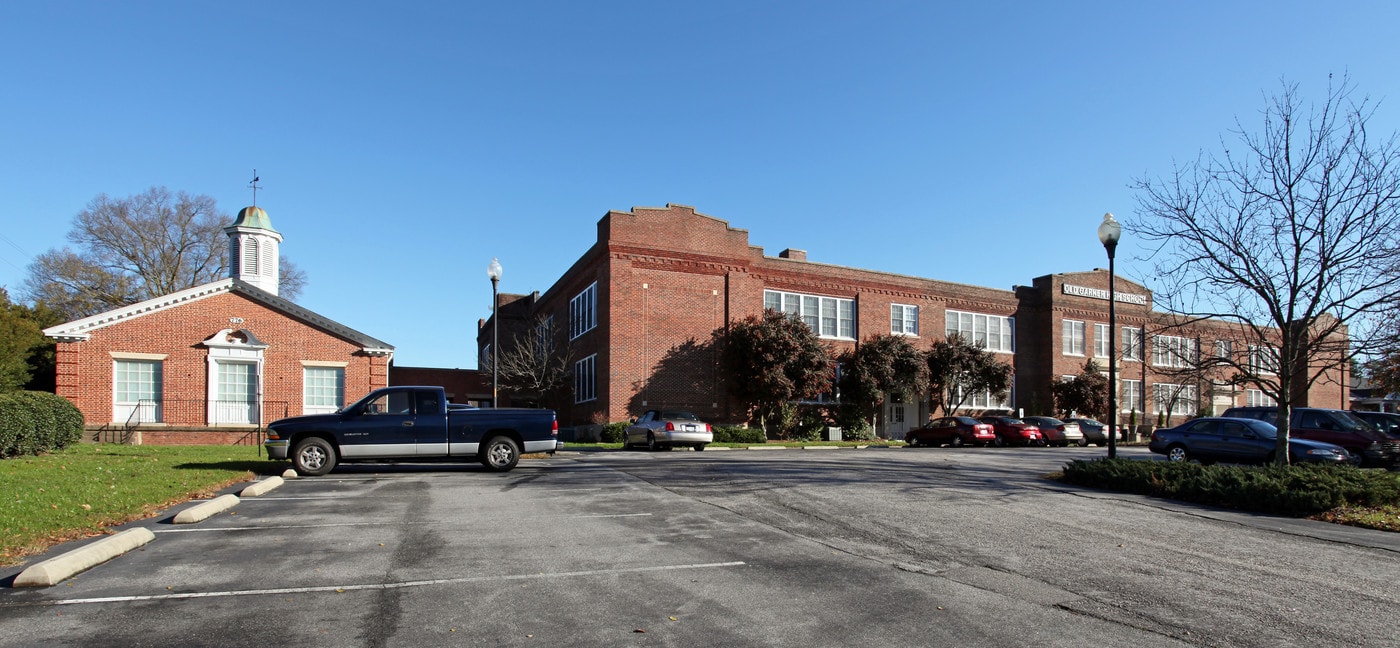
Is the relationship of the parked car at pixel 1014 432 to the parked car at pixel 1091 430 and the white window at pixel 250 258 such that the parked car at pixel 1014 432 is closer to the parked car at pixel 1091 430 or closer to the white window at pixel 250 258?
the parked car at pixel 1091 430

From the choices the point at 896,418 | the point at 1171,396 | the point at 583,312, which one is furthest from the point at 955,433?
the point at 1171,396

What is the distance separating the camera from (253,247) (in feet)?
122

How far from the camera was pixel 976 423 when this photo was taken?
3469 cm

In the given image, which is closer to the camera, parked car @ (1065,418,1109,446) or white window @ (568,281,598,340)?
white window @ (568,281,598,340)

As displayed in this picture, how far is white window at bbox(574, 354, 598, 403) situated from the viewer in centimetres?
3612

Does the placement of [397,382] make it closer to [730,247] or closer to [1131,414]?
[730,247]

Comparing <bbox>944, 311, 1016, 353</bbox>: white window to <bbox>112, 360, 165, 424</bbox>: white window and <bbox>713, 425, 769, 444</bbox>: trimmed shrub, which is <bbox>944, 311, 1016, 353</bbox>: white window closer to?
<bbox>713, 425, 769, 444</bbox>: trimmed shrub

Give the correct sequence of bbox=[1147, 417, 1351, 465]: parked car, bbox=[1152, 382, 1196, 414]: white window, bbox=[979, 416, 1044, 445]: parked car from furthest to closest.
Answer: bbox=[1152, 382, 1196, 414]: white window < bbox=[979, 416, 1044, 445]: parked car < bbox=[1147, 417, 1351, 465]: parked car

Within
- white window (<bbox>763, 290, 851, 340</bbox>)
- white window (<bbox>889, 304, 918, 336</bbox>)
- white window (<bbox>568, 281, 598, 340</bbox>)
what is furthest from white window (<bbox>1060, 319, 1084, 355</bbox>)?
white window (<bbox>568, 281, 598, 340</bbox>)

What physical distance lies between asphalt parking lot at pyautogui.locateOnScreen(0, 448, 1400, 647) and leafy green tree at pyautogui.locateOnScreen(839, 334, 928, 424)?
24.5 m

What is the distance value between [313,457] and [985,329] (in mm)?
35653

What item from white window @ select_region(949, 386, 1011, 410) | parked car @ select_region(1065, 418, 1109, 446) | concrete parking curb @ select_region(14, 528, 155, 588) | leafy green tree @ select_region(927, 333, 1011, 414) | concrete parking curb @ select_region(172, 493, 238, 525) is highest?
leafy green tree @ select_region(927, 333, 1011, 414)

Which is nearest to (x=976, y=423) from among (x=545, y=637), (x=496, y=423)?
(x=496, y=423)

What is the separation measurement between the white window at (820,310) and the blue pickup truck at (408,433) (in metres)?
21.5
